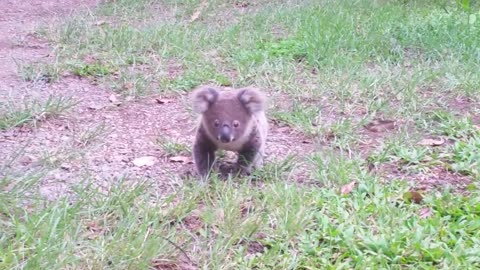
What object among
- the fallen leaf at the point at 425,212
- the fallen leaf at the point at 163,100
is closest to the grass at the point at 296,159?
the fallen leaf at the point at 425,212

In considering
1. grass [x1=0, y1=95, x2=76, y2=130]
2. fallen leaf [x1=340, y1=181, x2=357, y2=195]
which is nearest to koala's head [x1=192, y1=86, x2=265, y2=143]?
fallen leaf [x1=340, y1=181, x2=357, y2=195]

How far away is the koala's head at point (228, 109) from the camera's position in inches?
158

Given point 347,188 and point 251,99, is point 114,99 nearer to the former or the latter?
point 251,99

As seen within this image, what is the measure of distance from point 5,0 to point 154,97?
5768 millimetres

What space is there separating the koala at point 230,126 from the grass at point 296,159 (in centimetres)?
17

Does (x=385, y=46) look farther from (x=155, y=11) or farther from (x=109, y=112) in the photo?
(x=155, y=11)

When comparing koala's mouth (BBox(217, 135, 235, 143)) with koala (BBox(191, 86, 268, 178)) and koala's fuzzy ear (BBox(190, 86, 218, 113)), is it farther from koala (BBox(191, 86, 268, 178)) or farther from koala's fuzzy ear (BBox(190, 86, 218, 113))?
koala's fuzzy ear (BBox(190, 86, 218, 113))

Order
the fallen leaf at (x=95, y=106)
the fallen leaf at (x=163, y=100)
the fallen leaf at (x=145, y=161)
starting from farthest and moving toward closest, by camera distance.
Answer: the fallen leaf at (x=163, y=100)
the fallen leaf at (x=95, y=106)
the fallen leaf at (x=145, y=161)

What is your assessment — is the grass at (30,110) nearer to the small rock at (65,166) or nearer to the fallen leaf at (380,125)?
the small rock at (65,166)

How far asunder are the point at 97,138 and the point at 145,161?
21.3 inches

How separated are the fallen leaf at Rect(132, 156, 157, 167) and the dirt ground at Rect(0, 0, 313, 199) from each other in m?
0.02

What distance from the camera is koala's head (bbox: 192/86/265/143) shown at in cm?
401

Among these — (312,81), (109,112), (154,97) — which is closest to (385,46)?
(312,81)

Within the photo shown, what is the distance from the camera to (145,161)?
14.2ft
